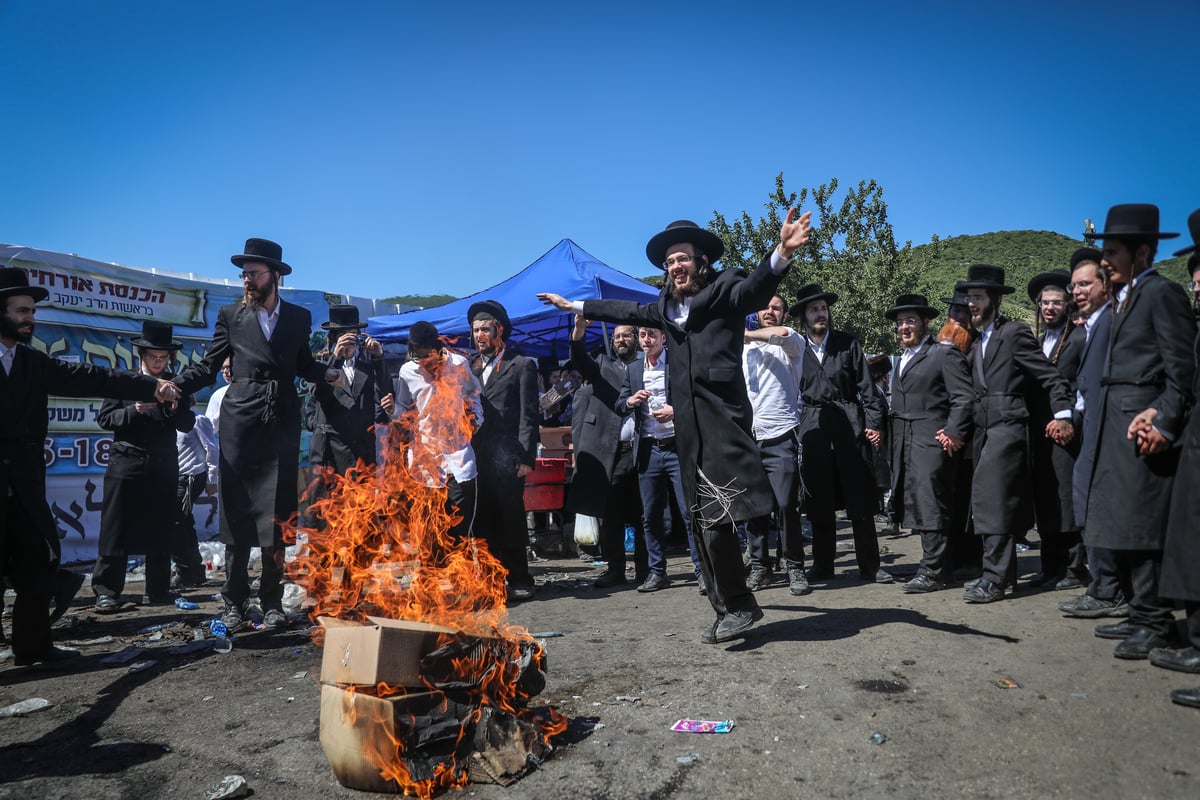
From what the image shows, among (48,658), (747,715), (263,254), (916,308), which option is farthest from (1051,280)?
(48,658)

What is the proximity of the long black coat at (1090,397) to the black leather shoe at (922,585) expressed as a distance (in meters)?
1.58

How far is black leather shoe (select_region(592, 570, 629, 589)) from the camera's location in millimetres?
7738

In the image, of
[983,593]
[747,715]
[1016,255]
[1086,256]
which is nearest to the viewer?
[747,715]

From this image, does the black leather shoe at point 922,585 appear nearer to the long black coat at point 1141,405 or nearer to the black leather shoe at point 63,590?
the long black coat at point 1141,405

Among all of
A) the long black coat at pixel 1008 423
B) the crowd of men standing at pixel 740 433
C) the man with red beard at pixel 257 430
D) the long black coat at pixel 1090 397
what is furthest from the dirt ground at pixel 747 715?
the long black coat at pixel 1090 397

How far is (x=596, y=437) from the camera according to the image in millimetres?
8031

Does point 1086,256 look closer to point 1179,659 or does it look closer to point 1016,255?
point 1179,659

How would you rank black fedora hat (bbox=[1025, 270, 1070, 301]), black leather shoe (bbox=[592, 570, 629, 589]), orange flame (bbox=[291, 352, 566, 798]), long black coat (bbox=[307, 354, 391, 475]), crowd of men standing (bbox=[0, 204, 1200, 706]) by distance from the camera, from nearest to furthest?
orange flame (bbox=[291, 352, 566, 798]) → crowd of men standing (bbox=[0, 204, 1200, 706]) → black fedora hat (bbox=[1025, 270, 1070, 301]) → black leather shoe (bbox=[592, 570, 629, 589]) → long black coat (bbox=[307, 354, 391, 475])

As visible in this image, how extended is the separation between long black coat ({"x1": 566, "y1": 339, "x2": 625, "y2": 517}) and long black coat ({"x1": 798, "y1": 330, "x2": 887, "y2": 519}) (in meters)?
1.84

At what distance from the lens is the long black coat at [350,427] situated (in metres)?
8.65

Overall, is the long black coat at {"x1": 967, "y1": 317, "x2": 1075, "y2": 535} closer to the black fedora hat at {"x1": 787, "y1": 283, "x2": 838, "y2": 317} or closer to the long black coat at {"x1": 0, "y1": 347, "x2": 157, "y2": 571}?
the black fedora hat at {"x1": 787, "y1": 283, "x2": 838, "y2": 317}

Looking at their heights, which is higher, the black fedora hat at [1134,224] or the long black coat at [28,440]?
the black fedora hat at [1134,224]

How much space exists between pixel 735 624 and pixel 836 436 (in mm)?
2865

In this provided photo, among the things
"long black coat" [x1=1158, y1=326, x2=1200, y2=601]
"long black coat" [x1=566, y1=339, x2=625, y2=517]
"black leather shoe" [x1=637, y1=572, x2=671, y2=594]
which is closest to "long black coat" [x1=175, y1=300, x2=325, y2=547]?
"long black coat" [x1=566, y1=339, x2=625, y2=517]
